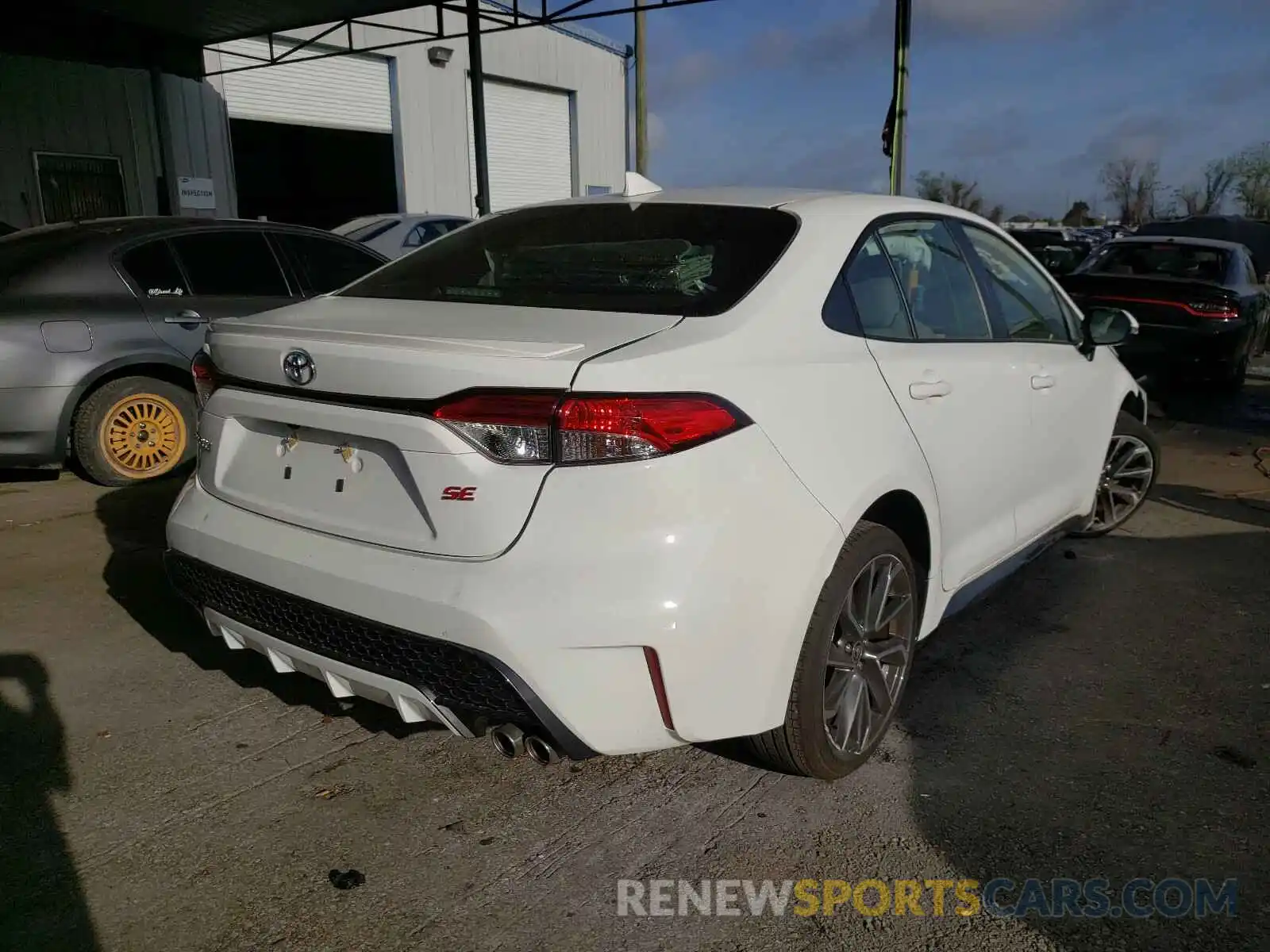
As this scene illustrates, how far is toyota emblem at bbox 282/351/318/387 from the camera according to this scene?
2.44 metres

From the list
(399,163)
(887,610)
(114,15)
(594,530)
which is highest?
(114,15)

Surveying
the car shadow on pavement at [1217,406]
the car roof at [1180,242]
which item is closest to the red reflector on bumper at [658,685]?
the car shadow on pavement at [1217,406]

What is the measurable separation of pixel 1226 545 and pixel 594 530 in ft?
13.6

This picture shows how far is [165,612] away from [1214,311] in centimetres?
859

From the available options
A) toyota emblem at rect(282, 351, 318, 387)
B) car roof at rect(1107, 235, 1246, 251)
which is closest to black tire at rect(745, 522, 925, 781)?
toyota emblem at rect(282, 351, 318, 387)

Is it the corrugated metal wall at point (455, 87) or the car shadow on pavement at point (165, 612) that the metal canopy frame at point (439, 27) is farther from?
the car shadow on pavement at point (165, 612)

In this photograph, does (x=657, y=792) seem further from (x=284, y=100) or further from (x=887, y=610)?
(x=284, y=100)

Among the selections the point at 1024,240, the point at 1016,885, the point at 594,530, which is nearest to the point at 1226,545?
the point at 1016,885

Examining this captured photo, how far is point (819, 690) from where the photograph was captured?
8.32 ft

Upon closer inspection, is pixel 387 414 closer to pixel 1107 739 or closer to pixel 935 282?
pixel 935 282

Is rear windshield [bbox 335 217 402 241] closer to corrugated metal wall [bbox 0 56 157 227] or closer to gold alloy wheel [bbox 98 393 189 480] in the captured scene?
corrugated metal wall [bbox 0 56 157 227]

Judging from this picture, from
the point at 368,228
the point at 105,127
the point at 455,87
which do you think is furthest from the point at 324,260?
the point at 455,87

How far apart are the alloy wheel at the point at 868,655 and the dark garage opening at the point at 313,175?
1953 centimetres

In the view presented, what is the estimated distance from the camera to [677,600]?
7.07 feet
